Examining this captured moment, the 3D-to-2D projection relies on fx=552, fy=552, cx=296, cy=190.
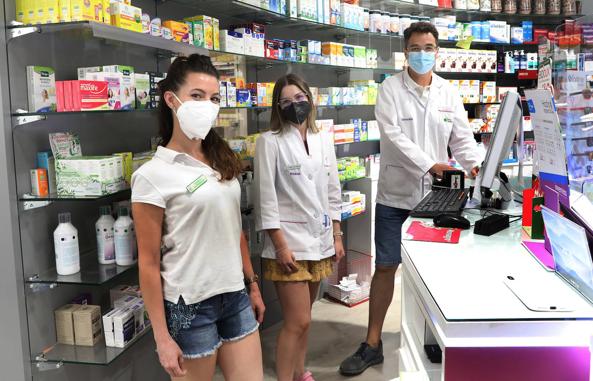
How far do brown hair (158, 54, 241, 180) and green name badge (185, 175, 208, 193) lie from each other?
119 millimetres

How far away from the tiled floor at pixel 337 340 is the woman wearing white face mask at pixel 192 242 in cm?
149

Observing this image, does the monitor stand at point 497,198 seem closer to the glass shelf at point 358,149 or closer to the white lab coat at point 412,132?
the white lab coat at point 412,132

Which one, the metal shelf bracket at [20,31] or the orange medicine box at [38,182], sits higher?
the metal shelf bracket at [20,31]

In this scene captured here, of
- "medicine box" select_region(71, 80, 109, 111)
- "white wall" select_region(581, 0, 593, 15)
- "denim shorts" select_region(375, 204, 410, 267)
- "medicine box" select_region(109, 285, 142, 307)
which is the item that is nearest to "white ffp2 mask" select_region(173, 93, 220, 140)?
"medicine box" select_region(71, 80, 109, 111)

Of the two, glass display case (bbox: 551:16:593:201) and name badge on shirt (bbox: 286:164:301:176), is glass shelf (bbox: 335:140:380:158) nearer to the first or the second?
name badge on shirt (bbox: 286:164:301:176)

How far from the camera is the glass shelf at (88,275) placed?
2.39 m

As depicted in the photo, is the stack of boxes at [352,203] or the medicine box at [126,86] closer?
the medicine box at [126,86]

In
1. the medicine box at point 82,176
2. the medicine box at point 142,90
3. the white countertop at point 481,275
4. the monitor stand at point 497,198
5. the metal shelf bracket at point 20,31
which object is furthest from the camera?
the monitor stand at point 497,198

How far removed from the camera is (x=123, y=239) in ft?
8.30

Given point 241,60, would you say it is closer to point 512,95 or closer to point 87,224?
point 87,224

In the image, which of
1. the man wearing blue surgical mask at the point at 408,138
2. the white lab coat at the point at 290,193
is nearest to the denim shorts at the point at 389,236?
the man wearing blue surgical mask at the point at 408,138

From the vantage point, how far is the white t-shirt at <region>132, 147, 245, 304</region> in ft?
6.54

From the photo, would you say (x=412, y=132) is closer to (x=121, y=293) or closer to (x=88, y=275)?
(x=121, y=293)

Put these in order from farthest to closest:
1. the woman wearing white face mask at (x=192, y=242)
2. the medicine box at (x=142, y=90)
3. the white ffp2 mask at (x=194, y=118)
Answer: the medicine box at (x=142, y=90) → the white ffp2 mask at (x=194, y=118) → the woman wearing white face mask at (x=192, y=242)
